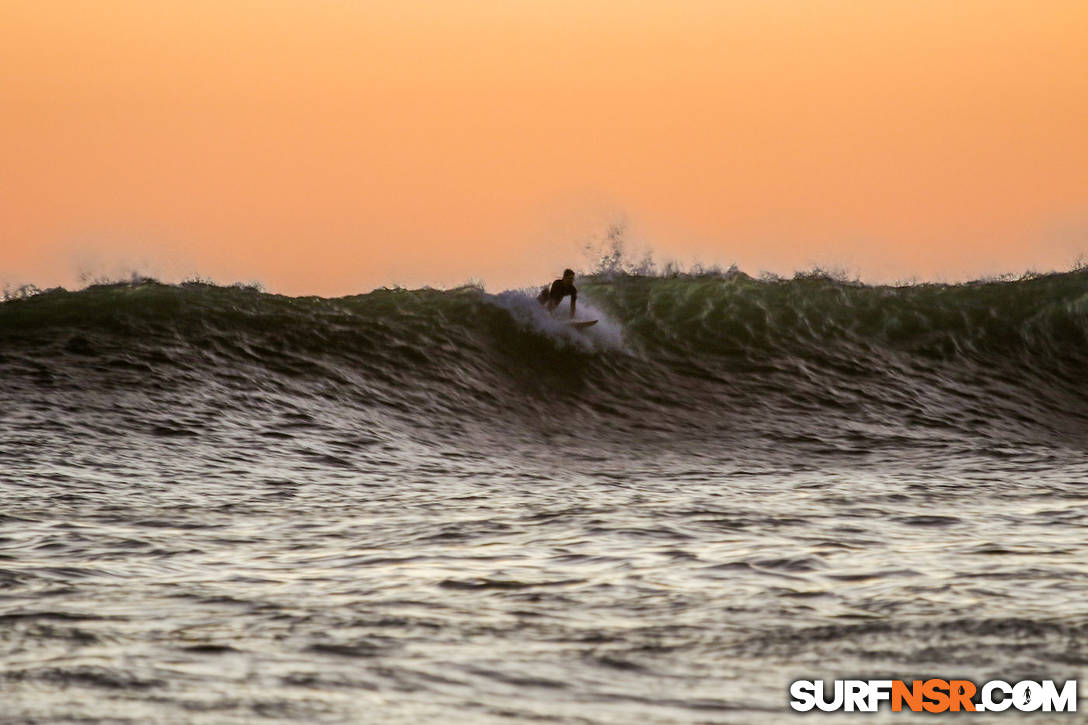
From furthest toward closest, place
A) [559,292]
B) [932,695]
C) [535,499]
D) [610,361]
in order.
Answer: [559,292] < [610,361] < [535,499] < [932,695]

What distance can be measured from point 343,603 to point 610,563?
1.53 meters

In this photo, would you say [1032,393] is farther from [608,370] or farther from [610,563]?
[610,563]

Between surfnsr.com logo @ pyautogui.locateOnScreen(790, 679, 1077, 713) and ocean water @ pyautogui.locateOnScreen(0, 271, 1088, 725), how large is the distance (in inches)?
3.7

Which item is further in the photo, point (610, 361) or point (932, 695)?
point (610, 361)

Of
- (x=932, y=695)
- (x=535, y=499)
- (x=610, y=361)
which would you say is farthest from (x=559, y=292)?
(x=932, y=695)

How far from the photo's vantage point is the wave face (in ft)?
47.9

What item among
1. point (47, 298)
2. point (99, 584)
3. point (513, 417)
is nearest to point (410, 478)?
point (513, 417)

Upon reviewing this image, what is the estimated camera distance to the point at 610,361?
1792 cm

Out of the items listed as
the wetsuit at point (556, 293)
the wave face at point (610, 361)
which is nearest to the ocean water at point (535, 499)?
the wave face at point (610, 361)

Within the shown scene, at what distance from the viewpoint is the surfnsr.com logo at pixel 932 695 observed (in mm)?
4191

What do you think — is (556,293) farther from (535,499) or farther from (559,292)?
(535,499)

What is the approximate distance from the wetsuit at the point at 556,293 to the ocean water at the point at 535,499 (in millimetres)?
315

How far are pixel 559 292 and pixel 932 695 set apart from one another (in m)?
14.2

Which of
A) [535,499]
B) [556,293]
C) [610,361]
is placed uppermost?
[556,293]
